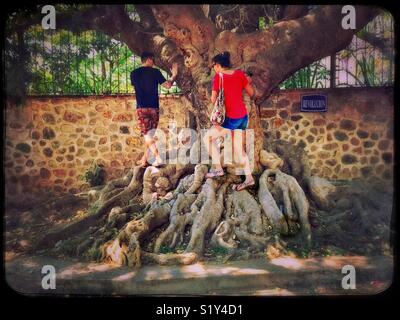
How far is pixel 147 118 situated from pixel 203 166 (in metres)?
0.74

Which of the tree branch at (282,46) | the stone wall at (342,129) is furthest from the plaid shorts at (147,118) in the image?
the stone wall at (342,129)

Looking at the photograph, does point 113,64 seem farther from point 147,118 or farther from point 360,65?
point 360,65

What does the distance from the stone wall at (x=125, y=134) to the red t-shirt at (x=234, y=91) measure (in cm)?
25

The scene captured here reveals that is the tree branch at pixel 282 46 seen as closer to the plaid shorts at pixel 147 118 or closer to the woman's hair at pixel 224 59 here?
the woman's hair at pixel 224 59

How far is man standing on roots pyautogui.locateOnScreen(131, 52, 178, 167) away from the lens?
5320 millimetres

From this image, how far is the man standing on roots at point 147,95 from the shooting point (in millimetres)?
5320

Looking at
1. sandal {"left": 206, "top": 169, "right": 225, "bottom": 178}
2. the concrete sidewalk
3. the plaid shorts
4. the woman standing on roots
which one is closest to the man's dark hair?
the plaid shorts

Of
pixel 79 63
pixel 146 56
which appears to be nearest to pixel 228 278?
pixel 146 56

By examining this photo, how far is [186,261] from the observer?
5129 mm

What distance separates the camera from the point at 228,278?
5.05m

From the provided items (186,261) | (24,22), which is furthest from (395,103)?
(24,22)

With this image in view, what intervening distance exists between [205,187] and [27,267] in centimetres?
193

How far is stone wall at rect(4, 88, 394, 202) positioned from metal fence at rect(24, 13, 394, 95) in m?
0.10

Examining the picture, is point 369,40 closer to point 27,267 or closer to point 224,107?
point 224,107
